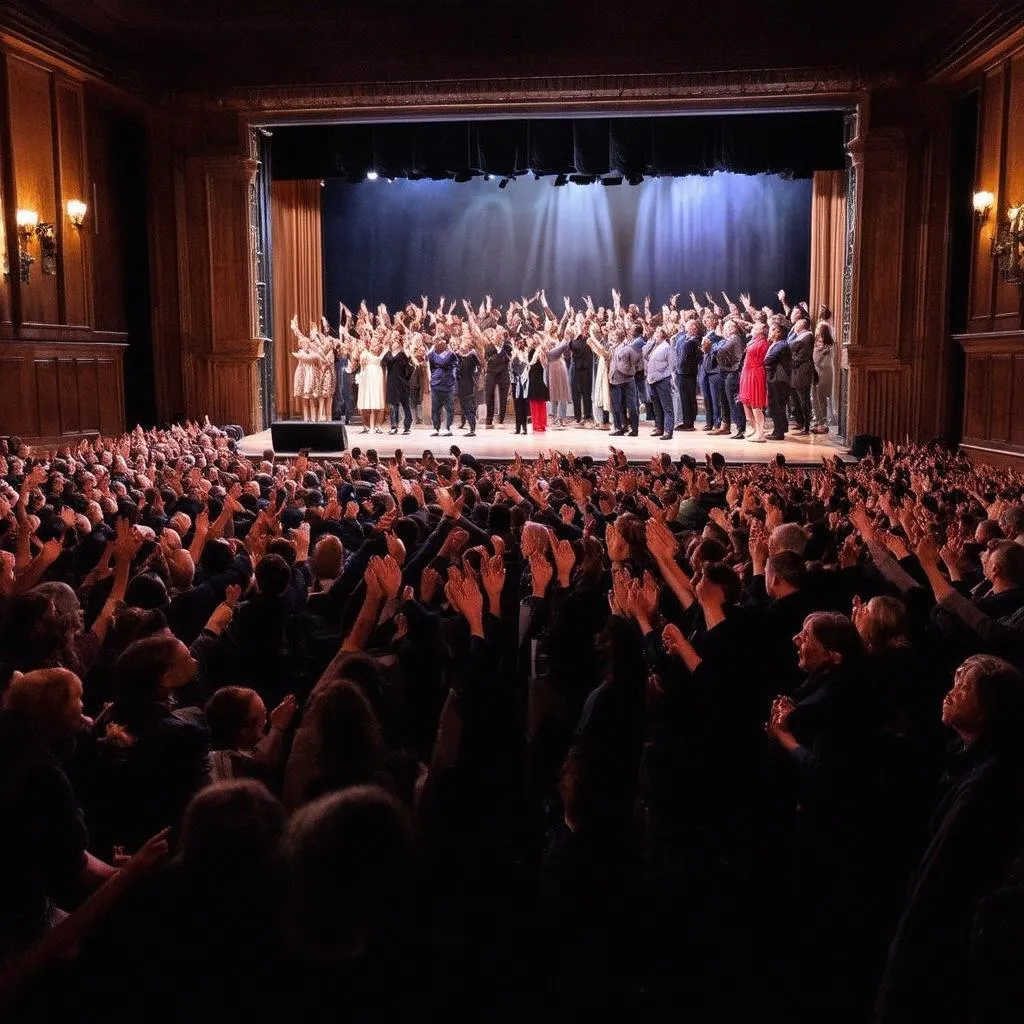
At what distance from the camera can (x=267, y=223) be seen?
14.2m

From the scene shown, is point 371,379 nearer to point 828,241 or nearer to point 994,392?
point 828,241

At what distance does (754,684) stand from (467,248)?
16.9 m

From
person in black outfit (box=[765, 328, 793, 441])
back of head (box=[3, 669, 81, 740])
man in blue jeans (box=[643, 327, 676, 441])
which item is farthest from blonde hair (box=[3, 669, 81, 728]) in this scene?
man in blue jeans (box=[643, 327, 676, 441])

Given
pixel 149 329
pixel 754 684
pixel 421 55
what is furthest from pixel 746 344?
pixel 754 684

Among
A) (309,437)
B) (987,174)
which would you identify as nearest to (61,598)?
(309,437)

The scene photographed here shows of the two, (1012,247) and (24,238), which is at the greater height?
(24,238)

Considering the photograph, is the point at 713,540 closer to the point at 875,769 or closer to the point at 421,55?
the point at 875,769

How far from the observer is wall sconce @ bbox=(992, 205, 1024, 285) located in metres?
10.2

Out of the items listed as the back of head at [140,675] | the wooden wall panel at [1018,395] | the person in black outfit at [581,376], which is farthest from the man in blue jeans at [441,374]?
the back of head at [140,675]

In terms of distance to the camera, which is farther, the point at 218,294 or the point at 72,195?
the point at 218,294

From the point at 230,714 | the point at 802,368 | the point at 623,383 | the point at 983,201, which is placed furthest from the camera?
the point at 623,383

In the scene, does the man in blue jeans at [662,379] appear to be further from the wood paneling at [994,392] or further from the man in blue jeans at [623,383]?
the wood paneling at [994,392]

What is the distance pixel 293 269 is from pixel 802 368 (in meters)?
8.24

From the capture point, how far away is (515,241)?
19141mm
